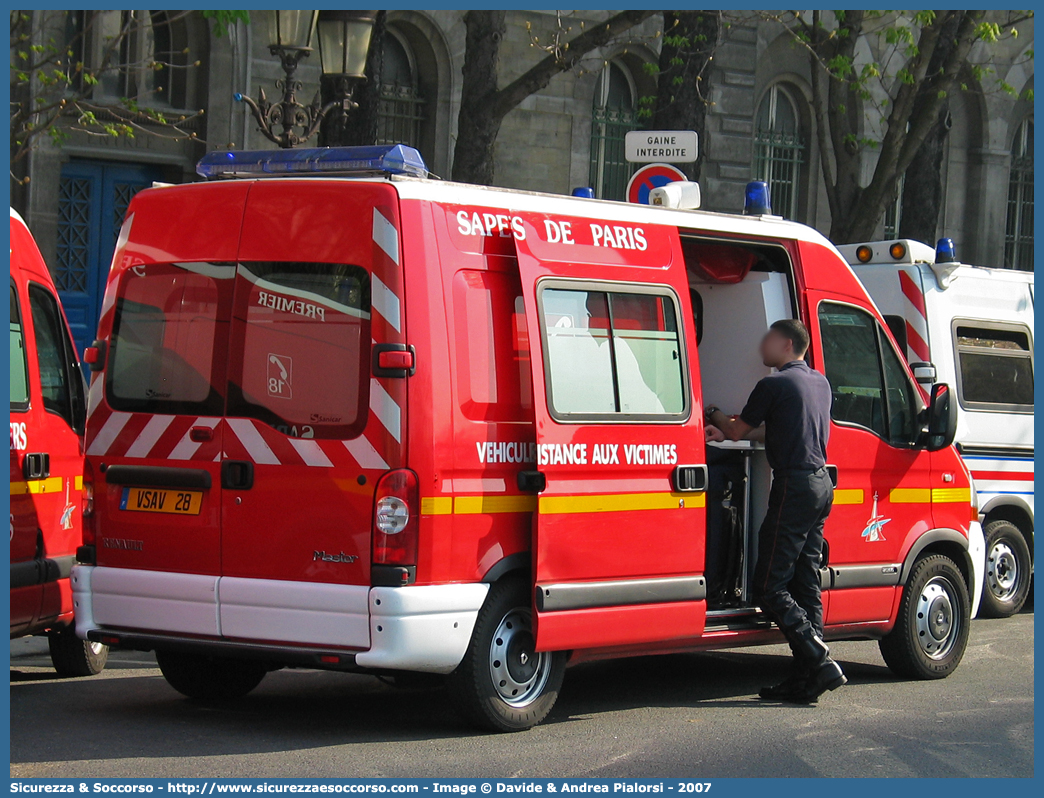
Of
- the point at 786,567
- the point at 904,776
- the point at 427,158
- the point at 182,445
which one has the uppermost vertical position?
the point at 427,158

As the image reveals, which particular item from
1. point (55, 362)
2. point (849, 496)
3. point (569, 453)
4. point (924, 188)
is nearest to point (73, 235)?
point (55, 362)

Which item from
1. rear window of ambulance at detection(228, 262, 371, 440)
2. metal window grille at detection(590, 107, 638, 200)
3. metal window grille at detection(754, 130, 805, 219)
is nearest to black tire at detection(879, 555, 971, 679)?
rear window of ambulance at detection(228, 262, 371, 440)

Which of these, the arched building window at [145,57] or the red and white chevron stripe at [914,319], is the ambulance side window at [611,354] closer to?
the red and white chevron stripe at [914,319]

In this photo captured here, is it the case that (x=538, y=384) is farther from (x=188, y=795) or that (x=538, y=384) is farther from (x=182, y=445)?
(x=188, y=795)

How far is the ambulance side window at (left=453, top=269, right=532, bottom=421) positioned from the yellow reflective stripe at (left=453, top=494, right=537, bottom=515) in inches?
14.0

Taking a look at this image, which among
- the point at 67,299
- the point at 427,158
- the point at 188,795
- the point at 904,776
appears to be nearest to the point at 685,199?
the point at 904,776

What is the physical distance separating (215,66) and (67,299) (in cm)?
318

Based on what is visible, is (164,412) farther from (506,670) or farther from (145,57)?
(145,57)

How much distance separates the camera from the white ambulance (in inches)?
464

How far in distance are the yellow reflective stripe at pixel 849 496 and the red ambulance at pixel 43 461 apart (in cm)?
411

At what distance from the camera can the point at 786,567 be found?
25.4ft

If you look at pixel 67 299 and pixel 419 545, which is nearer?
pixel 419 545

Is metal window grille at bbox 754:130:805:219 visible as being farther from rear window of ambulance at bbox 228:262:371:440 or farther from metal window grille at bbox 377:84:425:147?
rear window of ambulance at bbox 228:262:371:440

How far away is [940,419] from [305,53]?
18.6 feet
